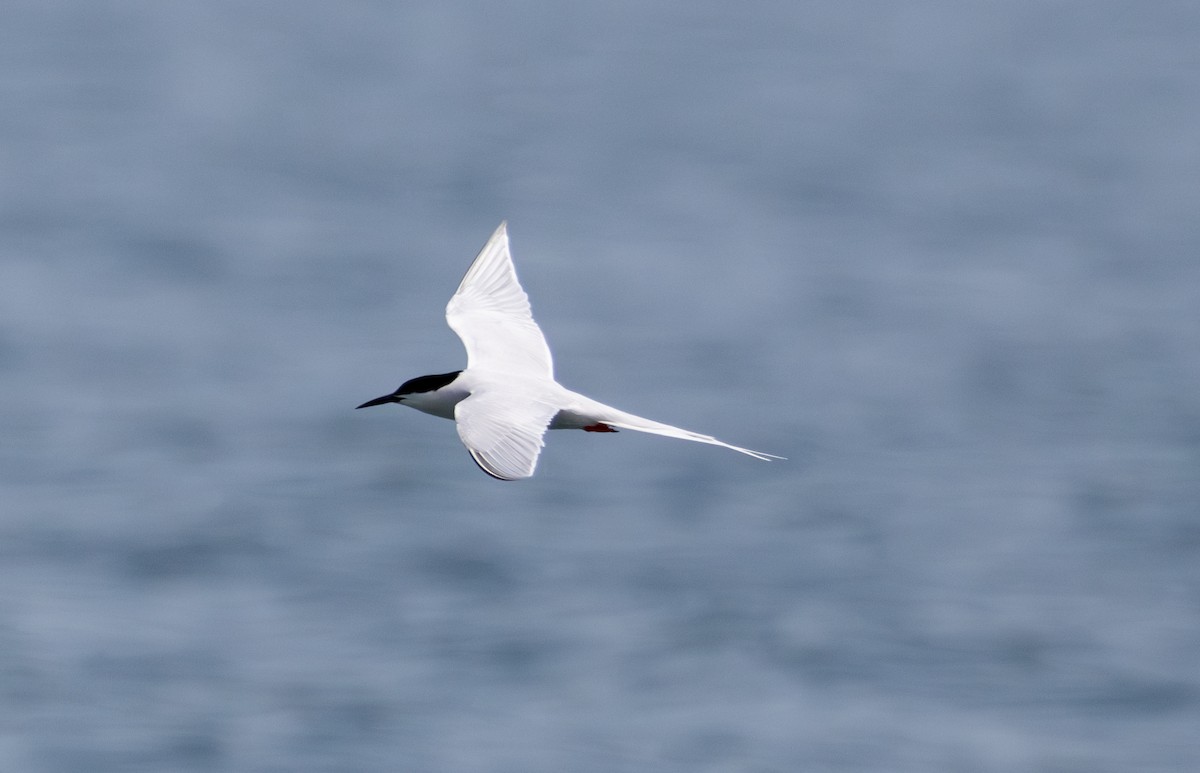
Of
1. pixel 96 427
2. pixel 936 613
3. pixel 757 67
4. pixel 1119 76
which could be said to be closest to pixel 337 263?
pixel 96 427

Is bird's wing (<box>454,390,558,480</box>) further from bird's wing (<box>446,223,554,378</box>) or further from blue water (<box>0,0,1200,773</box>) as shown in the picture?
blue water (<box>0,0,1200,773</box>)

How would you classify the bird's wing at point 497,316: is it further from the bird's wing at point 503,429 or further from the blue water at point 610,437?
the blue water at point 610,437

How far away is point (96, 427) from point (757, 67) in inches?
864

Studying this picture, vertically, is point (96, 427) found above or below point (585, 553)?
above

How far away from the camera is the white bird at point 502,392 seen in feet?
27.1

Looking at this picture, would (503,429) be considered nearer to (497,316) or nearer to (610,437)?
(497,316)

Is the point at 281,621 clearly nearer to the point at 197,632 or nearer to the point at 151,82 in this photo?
the point at 197,632

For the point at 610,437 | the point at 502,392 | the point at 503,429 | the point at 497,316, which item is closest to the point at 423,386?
the point at 502,392

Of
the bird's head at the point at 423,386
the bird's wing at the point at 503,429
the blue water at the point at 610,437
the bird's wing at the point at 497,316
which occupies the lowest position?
the bird's wing at the point at 503,429

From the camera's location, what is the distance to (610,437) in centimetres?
2531

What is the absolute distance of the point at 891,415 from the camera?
87.1ft

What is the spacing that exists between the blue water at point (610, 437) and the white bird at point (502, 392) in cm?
809

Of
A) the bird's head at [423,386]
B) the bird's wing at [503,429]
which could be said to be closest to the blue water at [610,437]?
the bird's head at [423,386]

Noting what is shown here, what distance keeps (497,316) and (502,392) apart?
71.8 inches
